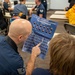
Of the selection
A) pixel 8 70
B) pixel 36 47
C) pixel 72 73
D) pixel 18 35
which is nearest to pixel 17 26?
pixel 18 35

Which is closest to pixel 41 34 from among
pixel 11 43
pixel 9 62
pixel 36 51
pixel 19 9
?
pixel 36 51

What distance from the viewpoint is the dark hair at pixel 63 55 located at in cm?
118


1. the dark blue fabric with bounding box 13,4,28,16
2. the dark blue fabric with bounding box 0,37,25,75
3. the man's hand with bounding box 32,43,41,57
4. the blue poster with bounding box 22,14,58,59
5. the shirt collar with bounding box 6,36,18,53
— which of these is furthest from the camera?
the dark blue fabric with bounding box 13,4,28,16

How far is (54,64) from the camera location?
49.6 inches

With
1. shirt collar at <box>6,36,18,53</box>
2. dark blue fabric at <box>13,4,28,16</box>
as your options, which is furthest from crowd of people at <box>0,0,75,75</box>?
dark blue fabric at <box>13,4,28,16</box>

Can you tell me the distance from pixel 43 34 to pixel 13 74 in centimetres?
60

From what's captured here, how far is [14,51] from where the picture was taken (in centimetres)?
163

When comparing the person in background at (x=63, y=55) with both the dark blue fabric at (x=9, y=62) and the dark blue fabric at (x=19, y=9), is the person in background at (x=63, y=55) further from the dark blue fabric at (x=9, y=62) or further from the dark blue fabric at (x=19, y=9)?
the dark blue fabric at (x=19, y=9)

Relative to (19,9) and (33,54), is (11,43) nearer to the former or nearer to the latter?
(33,54)

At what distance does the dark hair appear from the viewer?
1.18 meters

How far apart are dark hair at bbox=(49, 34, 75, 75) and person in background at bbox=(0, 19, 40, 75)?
14.8 inches

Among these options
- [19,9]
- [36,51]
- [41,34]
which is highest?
[41,34]

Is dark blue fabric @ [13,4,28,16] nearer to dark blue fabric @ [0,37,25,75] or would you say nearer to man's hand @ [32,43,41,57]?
man's hand @ [32,43,41,57]

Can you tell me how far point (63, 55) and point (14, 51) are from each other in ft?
1.85
